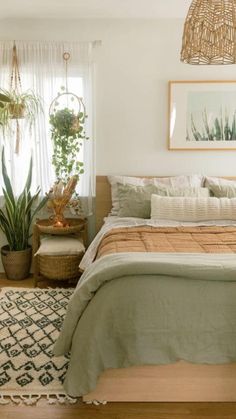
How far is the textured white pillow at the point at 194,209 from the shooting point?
134 inches

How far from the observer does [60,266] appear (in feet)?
11.8

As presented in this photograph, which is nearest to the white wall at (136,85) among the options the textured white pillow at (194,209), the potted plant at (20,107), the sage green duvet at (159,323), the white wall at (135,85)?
the white wall at (135,85)

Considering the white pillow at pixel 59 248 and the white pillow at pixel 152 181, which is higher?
the white pillow at pixel 152 181

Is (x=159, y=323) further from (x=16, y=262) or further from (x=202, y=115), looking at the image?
(x=202, y=115)

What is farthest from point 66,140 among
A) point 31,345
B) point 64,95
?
point 31,345

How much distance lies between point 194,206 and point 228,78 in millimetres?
1452

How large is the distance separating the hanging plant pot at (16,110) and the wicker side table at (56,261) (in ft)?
3.44

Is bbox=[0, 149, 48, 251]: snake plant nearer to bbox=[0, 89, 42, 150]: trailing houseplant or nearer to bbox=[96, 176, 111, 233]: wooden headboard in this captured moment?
bbox=[0, 89, 42, 150]: trailing houseplant

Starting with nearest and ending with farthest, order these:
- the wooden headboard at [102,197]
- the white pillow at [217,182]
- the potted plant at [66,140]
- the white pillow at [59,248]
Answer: the white pillow at [59,248], the potted plant at [66,140], the white pillow at [217,182], the wooden headboard at [102,197]

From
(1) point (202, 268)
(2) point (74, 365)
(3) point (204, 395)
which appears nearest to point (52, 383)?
(2) point (74, 365)

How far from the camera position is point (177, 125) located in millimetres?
4020

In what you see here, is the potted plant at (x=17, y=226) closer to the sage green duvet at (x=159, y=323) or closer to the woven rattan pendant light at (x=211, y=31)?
the sage green duvet at (x=159, y=323)

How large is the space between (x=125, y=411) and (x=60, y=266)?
173 cm

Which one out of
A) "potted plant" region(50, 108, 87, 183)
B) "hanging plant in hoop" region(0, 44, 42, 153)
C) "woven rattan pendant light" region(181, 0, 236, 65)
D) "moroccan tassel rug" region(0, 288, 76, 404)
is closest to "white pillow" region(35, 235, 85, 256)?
"moroccan tassel rug" region(0, 288, 76, 404)
